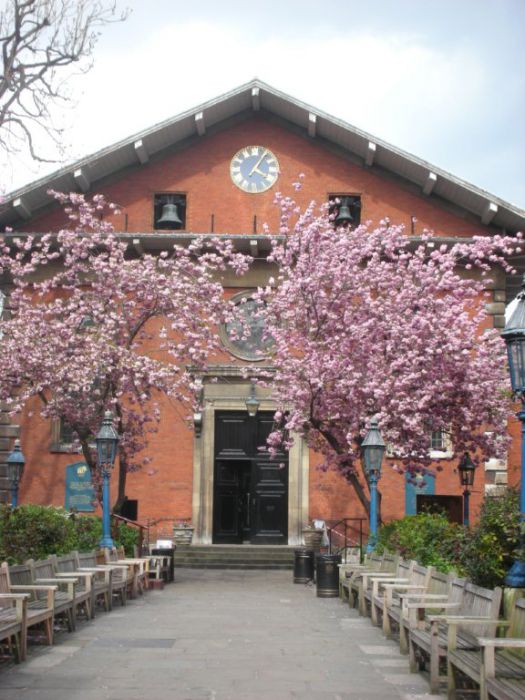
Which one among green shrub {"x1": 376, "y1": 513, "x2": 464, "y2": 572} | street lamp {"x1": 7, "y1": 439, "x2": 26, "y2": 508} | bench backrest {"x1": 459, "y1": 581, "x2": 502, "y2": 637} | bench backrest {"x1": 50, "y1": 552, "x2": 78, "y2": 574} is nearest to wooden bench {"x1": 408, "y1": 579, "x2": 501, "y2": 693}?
bench backrest {"x1": 459, "y1": 581, "x2": 502, "y2": 637}

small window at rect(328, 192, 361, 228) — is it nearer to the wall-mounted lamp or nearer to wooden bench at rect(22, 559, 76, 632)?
the wall-mounted lamp

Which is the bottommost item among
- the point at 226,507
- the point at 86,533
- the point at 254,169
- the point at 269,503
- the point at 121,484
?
the point at 86,533

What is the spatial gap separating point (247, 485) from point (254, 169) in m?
9.15

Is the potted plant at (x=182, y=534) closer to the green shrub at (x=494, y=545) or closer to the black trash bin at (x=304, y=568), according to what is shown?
the black trash bin at (x=304, y=568)

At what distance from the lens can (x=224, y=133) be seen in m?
29.2

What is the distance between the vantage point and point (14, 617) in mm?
10055

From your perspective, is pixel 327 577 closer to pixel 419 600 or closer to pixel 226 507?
pixel 419 600

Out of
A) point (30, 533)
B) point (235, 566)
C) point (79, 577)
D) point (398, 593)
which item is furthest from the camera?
point (235, 566)

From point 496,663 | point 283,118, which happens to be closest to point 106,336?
point 283,118

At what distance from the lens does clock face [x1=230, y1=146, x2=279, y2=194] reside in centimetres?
2891

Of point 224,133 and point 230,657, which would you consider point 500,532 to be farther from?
point 224,133

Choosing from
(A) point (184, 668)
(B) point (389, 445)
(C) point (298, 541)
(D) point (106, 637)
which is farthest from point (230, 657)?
(C) point (298, 541)

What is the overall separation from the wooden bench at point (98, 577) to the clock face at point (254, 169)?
14.8 meters

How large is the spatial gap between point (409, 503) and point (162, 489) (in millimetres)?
6812
